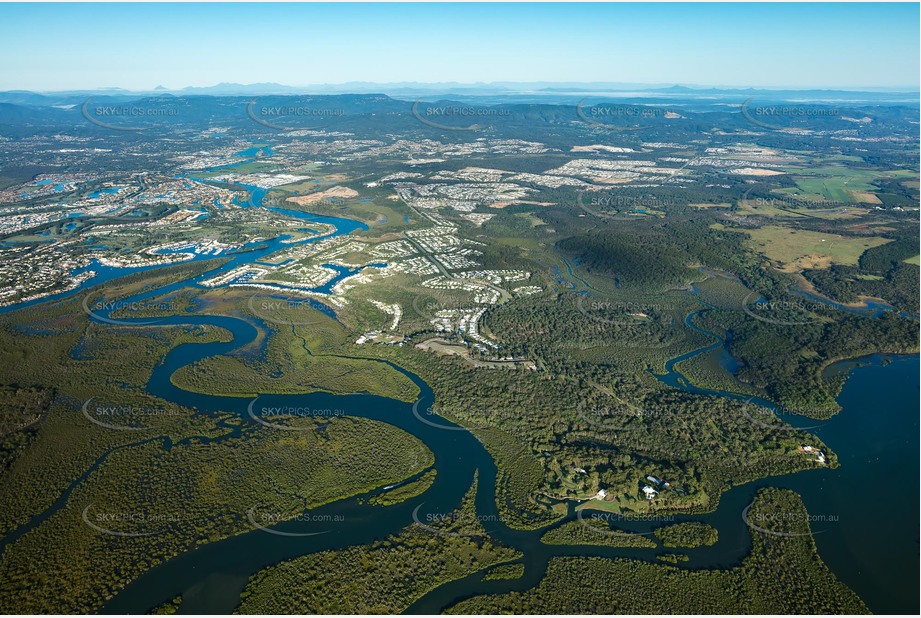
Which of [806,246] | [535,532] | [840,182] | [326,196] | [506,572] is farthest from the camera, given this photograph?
[840,182]

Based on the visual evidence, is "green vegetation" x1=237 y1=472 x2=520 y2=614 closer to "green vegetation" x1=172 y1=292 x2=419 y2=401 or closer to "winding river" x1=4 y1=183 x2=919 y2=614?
"winding river" x1=4 y1=183 x2=919 y2=614

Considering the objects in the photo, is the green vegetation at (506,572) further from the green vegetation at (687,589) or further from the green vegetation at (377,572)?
the green vegetation at (687,589)

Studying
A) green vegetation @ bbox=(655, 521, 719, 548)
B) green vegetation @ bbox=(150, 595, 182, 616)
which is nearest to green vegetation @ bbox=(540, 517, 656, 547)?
green vegetation @ bbox=(655, 521, 719, 548)

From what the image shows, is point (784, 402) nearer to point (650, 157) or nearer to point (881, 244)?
point (881, 244)

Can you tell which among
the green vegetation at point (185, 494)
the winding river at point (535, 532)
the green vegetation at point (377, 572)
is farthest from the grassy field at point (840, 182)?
the green vegetation at point (377, 572)

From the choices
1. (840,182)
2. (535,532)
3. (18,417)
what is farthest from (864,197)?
(18,417)

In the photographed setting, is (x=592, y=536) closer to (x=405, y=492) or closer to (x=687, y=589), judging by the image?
(x=687, y=589)

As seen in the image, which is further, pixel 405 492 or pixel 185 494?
pixel 405 492
